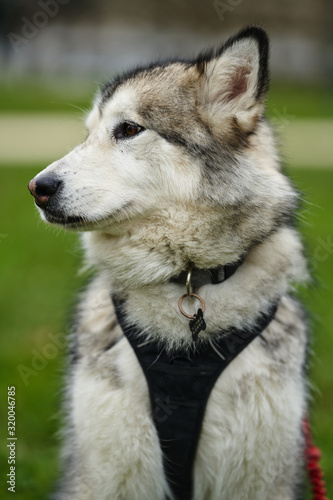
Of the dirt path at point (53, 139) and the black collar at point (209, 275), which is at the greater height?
the black collar at point (209, 275)

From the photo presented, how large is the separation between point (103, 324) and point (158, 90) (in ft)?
3.48

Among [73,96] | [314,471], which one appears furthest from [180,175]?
[73,96]

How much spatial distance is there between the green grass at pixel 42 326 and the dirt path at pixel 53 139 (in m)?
3.16

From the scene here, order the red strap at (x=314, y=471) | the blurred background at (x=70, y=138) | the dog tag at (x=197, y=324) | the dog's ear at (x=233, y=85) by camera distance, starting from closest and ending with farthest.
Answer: the dog tag at (x=197, y=324)
the dog's ear at (x=233, y=85)
the red strap at (x=314, y=471)
the blurred background at (x=70, y=138)

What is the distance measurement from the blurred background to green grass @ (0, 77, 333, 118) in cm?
7

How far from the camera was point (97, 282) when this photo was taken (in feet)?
9.51

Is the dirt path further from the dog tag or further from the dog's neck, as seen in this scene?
the dog tag

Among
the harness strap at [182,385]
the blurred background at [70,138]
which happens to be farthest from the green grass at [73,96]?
the harness strap at [182,385]

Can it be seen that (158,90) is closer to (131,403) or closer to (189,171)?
(189,171)

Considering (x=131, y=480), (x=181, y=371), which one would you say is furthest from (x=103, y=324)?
(x=131, y=480)

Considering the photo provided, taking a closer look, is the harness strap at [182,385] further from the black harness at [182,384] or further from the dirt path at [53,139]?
the dirt path at [53,139]

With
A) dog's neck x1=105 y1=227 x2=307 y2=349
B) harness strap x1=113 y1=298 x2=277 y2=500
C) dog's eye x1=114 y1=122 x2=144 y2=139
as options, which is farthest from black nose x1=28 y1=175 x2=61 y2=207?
harness strap x1=113 y1=298 x2=277 y2=500

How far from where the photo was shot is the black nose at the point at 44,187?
2.38 metres

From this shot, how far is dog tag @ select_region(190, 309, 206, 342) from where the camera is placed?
2.37 metres
